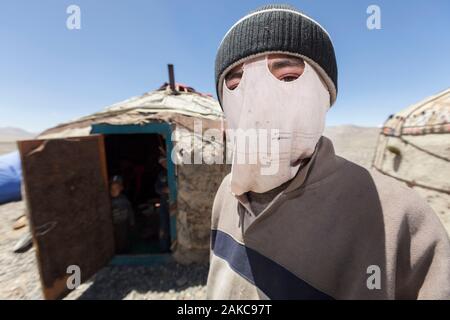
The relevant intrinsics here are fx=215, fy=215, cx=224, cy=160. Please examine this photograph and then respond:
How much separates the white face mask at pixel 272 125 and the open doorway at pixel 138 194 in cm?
328

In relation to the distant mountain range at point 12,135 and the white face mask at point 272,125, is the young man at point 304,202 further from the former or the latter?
the distant mountain range at point 12,135

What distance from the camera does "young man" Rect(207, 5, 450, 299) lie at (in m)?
0.76

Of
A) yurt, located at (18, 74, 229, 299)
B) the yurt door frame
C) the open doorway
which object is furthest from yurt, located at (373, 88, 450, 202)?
the open doorway

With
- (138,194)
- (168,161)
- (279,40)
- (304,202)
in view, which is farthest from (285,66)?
(138,194)

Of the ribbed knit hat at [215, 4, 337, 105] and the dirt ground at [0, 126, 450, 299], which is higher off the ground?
the ribbed knit hat at [215, 4, 337, 105]

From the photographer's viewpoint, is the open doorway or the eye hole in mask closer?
the eye hole in mask

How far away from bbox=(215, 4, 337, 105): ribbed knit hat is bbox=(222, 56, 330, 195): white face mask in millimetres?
77

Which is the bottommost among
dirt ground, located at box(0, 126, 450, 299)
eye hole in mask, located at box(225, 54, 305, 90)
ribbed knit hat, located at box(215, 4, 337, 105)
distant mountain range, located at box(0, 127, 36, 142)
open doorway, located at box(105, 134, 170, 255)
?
dirt ground, located at box(0, 126, 450, 299)

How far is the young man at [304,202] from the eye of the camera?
76 cm

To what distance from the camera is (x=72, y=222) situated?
3172mm

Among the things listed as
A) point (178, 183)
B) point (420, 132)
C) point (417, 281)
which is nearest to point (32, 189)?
point (178, 183)

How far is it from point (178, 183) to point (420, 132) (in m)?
4.52

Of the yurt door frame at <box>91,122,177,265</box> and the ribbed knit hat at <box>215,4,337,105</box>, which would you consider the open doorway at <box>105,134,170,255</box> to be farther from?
the ribbed knit hat at <box>215,4,337,105</box>

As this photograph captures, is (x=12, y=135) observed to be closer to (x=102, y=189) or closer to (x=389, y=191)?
(x=102, y=189)
